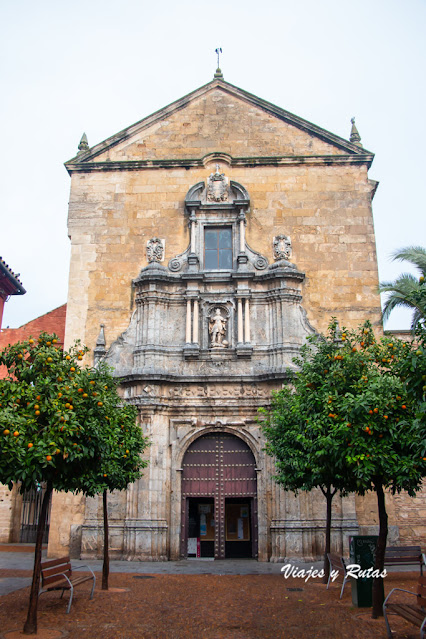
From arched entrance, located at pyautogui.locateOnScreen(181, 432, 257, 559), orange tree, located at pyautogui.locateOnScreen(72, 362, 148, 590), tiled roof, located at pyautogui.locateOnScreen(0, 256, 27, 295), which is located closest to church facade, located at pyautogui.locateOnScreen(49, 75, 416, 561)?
arched entrance, located at pyautogui.locateOnScreen(181, 432, 257, 559)

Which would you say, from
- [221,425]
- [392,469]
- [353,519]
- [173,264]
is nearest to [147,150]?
[173,264]

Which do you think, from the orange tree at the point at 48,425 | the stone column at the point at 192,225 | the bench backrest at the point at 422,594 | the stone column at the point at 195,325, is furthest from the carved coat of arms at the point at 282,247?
the bench backrest at the point at 422,594

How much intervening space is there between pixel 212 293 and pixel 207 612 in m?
11.3

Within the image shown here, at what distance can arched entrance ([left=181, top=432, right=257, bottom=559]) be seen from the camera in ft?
59.2

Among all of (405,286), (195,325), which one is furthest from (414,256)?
(195,325)

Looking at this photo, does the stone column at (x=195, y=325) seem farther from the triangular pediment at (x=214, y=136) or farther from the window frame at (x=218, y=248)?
the triangular pediment at (x=214, y=136)

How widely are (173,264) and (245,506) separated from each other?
326 inches

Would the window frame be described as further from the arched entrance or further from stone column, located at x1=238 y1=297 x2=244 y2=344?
the arched entrance

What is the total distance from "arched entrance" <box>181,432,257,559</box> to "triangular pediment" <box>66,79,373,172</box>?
33.0 ft

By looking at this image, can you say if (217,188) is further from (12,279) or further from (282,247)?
(12,279)

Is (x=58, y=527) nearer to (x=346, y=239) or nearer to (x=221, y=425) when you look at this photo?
(x=221, y=425)

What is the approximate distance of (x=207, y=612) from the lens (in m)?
10.2

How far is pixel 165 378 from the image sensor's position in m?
18.5

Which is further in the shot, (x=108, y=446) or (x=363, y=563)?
(x=363, y=563)
